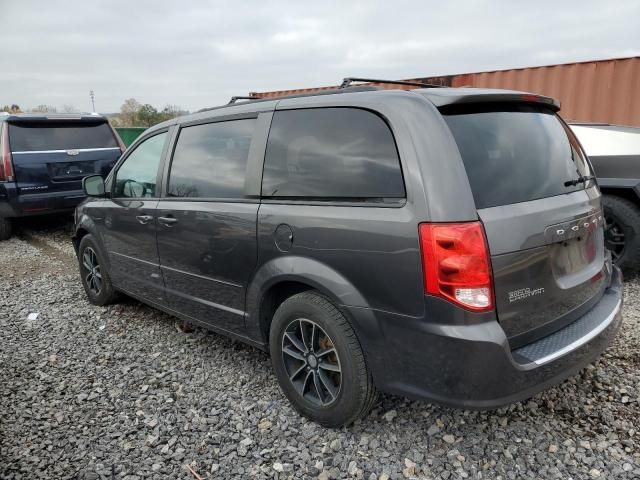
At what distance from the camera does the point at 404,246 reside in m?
2.02

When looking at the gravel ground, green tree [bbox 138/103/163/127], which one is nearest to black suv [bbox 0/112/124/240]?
the gravel ground

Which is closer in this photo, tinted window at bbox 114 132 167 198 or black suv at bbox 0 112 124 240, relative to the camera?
tinted window at bbox 114 132 167 198

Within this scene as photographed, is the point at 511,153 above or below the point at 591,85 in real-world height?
below

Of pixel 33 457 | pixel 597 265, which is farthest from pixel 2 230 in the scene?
pixel 597 265

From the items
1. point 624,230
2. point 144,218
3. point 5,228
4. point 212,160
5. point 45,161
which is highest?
point 212,160

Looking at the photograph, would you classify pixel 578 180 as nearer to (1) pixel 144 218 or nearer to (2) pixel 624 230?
(2) pixel 624 230

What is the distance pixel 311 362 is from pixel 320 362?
61mm

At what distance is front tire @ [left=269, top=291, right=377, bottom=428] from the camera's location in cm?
229

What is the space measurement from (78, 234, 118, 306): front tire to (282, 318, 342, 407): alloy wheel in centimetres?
238

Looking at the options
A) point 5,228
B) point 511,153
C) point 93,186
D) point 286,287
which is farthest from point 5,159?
point 511,153

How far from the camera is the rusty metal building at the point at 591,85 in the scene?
7.39 m

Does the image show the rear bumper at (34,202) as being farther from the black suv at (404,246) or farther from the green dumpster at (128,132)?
the green dumpster at (128,132)

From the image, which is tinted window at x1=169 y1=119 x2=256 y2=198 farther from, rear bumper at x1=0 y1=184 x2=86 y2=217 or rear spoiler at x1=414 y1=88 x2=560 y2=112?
rear bumper at x1=0 y1=184 x2=86 y2=217

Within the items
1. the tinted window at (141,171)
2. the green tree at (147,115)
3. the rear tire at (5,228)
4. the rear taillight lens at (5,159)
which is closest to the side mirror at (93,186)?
the tinted window at (141,171)
